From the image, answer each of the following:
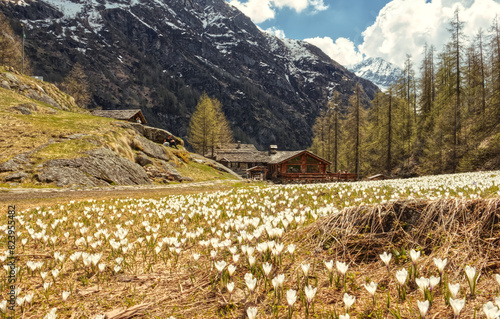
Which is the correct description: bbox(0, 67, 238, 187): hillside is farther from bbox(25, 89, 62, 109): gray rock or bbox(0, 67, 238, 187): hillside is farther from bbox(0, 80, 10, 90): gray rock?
bbox(25, 89, 62, 109): gray rock

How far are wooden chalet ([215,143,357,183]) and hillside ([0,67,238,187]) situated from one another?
55.8 feet

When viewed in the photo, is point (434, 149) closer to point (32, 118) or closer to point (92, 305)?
point (92, 305)

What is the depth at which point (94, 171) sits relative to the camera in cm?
1995

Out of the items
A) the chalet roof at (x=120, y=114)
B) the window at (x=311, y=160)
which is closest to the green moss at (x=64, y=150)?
the chalet roof at (x=120, y=114)

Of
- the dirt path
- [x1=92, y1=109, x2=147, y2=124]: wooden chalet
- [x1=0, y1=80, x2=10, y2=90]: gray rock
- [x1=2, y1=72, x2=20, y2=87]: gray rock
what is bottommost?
the dirt path

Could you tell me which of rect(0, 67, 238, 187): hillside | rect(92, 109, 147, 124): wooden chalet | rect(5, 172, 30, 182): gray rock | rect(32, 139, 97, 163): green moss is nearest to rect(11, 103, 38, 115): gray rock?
rect(0, 67, 238, 187): hillside

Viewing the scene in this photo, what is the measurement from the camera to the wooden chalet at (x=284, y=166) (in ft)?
136

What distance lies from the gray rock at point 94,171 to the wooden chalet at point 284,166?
26421 millimetres

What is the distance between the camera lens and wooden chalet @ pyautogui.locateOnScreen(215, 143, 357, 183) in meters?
41.5

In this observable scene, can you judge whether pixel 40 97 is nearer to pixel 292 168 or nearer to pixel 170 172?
pixel 170 172

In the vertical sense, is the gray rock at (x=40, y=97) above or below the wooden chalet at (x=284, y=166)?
above

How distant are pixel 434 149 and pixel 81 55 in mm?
192618

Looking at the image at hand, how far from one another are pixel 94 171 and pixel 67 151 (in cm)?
324

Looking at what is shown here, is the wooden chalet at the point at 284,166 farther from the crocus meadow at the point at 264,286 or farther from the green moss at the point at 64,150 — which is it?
the crocus meadow at the point at 264,286
